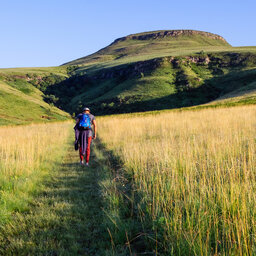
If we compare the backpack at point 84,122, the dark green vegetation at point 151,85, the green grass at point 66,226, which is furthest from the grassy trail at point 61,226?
the dark green vegetation at point 151,85

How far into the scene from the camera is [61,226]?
143 inches

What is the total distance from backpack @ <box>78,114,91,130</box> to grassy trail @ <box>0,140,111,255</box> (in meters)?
3.22

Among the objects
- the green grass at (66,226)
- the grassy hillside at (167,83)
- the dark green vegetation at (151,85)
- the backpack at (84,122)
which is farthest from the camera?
the grassy hillside at (167,83)

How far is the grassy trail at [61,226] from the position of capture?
303 cm

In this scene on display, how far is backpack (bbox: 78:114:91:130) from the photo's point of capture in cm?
855

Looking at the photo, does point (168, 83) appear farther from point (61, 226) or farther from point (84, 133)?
point (61, 226)

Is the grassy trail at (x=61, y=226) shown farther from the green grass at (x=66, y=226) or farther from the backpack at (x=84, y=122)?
the backpack at (x=84, y=122)

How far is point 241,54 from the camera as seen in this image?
114m

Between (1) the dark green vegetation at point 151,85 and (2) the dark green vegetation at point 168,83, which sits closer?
(1) the dark green vegetation at point 151,85

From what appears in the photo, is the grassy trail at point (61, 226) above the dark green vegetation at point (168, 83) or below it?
below

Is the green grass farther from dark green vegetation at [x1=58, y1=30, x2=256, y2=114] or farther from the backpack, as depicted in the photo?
dark green vegetation at [x1=58, y1=30, x2=256, y2=114]

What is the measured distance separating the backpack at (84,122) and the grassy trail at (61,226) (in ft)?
10.6

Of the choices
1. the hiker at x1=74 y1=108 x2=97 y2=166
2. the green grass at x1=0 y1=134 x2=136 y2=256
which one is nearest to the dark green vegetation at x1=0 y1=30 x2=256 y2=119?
the hiker at x1=74 y1=108 x2=97 y2=166

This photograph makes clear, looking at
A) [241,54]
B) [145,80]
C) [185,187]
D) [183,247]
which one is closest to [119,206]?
[185,187]
